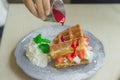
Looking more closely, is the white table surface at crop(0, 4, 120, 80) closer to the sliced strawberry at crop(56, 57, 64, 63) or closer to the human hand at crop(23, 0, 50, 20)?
the sliced strawberry at crop(56, 57, 64, 63)

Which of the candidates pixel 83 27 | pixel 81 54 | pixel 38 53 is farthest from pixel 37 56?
pixel 83 27

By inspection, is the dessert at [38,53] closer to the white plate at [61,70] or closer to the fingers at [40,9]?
the white plate at [61,70]

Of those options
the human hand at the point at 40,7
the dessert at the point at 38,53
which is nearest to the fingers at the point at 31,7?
the human hand at the point at 40,7

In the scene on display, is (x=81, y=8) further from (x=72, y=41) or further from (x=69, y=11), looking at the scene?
(x=72, y=41)

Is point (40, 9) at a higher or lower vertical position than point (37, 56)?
higher

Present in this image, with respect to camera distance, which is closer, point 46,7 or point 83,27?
point 46,7

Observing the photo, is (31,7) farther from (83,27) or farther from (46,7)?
(83,27)

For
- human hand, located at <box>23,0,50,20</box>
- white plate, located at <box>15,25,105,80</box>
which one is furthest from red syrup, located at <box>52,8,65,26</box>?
white plate, located at <box>15,25,105,80</box>

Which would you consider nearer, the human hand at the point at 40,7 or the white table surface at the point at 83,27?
the human hand at the point at 40,7

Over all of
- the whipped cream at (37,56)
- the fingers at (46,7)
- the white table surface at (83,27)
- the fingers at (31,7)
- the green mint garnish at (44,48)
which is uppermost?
the fingers at (46,7)

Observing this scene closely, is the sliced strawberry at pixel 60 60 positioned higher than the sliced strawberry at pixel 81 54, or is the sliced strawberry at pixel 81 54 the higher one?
the sliced strawberry at pixel 81 54
